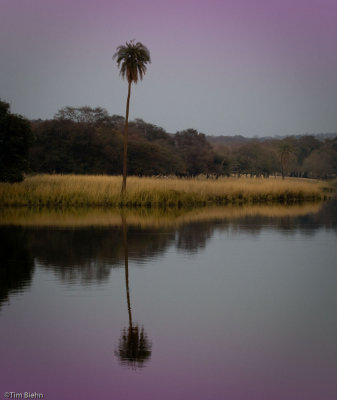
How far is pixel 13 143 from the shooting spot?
34.7 metres

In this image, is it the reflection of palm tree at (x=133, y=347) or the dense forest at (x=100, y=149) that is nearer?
the reflection of palm tree at (x=133, y=347)

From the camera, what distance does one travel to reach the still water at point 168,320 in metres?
6.38

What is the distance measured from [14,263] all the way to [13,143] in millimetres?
21999

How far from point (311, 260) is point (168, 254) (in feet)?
11.4

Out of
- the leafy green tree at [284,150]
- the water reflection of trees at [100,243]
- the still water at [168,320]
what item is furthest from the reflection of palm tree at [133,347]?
the leafy green tree at [284,150]

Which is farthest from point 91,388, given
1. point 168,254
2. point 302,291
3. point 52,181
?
point 52,181

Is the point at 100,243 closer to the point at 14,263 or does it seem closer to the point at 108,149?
the point at 14,263

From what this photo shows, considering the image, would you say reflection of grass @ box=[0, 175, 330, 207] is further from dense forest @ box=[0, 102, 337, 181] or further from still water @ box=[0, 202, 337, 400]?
still water @ box=[0, 202, 337, 400]

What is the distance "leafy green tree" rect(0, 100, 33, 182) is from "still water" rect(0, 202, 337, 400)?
18012mm

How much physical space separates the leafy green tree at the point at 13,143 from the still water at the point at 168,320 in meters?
18.0

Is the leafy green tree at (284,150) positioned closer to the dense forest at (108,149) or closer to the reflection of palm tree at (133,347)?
the dense forest at (108,149)

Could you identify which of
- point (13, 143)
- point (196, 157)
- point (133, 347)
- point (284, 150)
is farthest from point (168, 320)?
point (284, 150)

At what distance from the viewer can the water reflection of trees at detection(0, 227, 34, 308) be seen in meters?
11.1

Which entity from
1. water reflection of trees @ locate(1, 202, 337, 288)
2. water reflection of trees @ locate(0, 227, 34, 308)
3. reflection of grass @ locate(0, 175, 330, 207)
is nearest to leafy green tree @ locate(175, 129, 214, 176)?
reflection of grass @ locate(0, 175, 330, 207)
